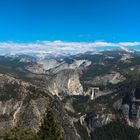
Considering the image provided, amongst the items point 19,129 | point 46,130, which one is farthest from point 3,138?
point 46,130

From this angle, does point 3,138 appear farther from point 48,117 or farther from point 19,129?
point 48,117

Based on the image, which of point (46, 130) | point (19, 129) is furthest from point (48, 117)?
point (19, 129)

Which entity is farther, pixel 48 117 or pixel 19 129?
pixel 48 117

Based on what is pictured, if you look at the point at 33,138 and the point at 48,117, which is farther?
the point at 48,117

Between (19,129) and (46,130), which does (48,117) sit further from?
(19,129)

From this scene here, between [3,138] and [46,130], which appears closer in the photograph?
[3,138]

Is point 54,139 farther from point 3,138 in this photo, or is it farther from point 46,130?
point 3,138

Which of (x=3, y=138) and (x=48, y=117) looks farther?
(x=48, y=117)

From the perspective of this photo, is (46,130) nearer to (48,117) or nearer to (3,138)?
(48,117)
